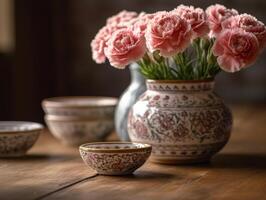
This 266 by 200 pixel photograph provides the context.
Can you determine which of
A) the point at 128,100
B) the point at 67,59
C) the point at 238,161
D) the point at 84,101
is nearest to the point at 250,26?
the point at 238,161

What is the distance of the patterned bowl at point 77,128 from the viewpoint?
2025mm

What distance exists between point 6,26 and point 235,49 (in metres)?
2.21

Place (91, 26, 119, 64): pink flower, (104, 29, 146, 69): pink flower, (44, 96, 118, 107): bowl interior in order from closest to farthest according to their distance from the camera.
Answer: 1. (104, 29, 146, 69): pink flower
2. (91, 26, 119, 64): pink flower
3. (44, 96, 118, 107): bowl interior

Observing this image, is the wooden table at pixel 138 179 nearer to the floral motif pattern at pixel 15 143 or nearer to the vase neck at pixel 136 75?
the floral motif pattern at pixel 15 143

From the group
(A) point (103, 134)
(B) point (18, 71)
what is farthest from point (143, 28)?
(B) point (18, 71)

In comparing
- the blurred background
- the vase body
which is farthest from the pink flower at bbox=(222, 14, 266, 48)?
the blurred background

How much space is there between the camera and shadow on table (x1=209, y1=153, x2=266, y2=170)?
5.48 feet

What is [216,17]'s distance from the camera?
166 cm

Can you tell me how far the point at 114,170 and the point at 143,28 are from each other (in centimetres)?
33

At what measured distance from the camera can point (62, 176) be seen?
155cm

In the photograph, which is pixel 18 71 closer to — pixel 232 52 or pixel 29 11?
pixel 29 11

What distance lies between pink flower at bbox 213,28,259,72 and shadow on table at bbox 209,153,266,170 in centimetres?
23

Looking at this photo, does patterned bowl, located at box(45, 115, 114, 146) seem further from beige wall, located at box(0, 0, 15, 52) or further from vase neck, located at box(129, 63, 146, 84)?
beige wall, located at box(0, 0, 15, 52)

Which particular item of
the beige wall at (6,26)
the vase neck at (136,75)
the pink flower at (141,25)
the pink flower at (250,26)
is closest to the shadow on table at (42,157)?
the vase neck at (136,75)
